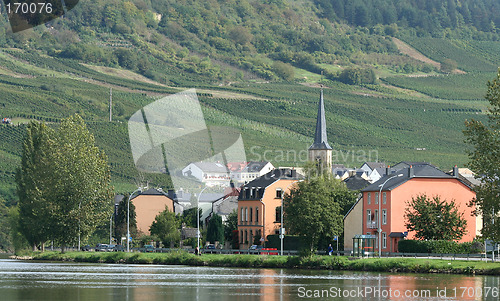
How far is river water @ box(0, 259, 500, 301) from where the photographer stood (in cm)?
3503

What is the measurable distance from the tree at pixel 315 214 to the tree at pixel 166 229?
22.4 metres

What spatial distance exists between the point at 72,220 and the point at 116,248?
17.5 metres

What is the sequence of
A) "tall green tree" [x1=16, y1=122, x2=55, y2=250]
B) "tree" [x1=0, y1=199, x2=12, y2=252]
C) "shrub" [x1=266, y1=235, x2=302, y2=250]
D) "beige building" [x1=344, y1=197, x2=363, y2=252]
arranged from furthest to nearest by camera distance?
1. "tree" [x1=0, y1=199, x2=12, y2=252]
2. "shrub" [x1=266, y1=235, x2=302, y2=250]
3. "tall green tree" [x1=16, y1=122, x2=55, y2=250]
4. "beige building" [x1=344, y1=197, x2=363, y2=252]

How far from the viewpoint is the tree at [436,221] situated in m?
64.5

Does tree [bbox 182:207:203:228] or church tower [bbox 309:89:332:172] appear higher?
church tower [bbox 309:89:332:172]

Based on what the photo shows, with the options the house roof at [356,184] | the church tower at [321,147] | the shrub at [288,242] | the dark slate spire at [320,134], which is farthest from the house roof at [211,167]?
the shrub at [288,242]

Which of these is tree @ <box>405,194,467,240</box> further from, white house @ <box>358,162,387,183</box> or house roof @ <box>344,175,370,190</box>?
white house @ <box>358,162,387,183</box>

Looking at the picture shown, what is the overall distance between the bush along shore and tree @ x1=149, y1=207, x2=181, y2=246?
685 inches

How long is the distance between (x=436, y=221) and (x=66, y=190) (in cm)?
2994

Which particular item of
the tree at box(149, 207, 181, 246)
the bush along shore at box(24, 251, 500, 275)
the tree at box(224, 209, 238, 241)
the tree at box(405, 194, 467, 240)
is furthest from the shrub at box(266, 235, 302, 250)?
the tree at box(149, 207, 181, 246)

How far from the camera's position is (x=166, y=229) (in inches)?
3748

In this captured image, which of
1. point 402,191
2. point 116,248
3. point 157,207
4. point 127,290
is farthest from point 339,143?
point 127,290

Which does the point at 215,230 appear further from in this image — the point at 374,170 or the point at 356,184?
the point at 374,170

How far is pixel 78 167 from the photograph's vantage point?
74000mm
